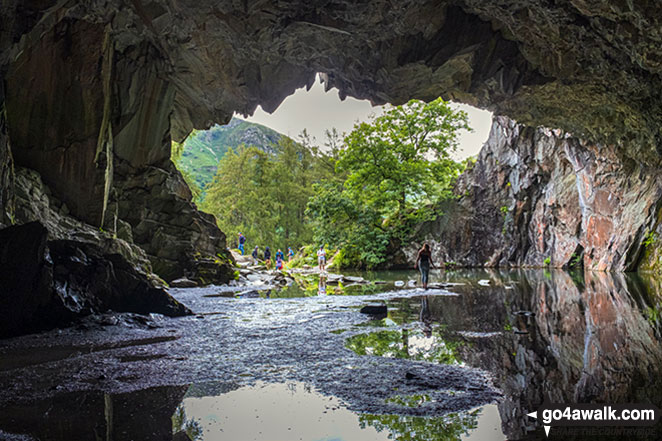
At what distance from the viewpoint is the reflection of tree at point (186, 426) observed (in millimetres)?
2536

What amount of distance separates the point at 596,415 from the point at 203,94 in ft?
52.4

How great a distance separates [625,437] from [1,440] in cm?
360

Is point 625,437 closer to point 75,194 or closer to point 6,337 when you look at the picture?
point 6,337

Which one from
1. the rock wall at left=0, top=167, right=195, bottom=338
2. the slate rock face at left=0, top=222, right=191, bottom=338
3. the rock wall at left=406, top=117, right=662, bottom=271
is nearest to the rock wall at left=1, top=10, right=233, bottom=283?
the rock wall at left=0, top=167, right=195, bottom=338

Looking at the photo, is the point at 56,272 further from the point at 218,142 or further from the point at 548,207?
the point at 218,142

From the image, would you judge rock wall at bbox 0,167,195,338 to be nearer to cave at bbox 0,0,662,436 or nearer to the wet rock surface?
cave at bbox 0,0,662,436

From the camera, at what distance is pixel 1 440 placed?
2.42 meters

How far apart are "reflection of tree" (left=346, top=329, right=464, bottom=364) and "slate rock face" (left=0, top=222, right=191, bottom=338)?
413 cm

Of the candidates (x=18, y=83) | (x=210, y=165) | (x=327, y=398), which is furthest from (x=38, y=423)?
(x=210, y=165)

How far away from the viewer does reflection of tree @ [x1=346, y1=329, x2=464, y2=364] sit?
4.31m

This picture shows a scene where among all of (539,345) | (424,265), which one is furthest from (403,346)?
(424,265)

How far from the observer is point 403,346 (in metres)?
4.81

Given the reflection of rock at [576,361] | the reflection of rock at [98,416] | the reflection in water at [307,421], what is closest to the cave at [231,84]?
the reflection of rock at [98,416]

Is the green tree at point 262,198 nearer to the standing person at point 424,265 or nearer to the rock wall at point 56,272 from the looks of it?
the standing person at point 424,265
